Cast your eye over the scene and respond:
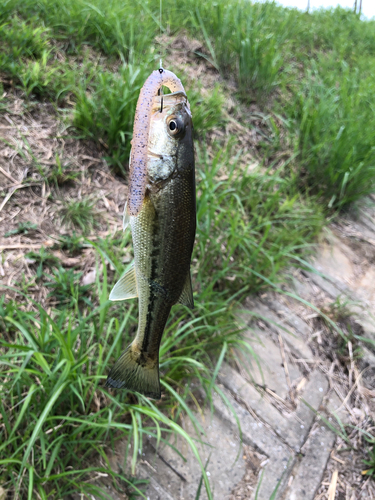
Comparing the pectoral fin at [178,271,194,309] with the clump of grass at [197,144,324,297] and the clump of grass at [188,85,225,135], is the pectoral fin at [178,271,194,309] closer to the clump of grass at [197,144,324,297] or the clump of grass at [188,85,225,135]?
the clump of grass at [197,144,324,297]

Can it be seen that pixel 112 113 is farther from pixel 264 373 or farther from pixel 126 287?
pixel 264 373

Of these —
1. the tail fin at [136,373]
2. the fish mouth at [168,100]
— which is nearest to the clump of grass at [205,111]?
the fish mouth at [168,100]

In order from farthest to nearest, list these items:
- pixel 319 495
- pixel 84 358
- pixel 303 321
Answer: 1. pixel 303 321
2. pixel 319 495
3. pixel 84 358

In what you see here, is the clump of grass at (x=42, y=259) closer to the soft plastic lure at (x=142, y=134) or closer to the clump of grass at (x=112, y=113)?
the clump of grass at (x=112, y=113)

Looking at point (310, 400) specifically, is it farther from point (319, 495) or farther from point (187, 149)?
point (187, 149)

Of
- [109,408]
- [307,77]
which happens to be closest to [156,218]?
[109,408]

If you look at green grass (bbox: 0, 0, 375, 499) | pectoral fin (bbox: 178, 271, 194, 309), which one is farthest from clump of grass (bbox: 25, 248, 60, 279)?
pectoral fin (bbox: 178, 271, 194, 309)
